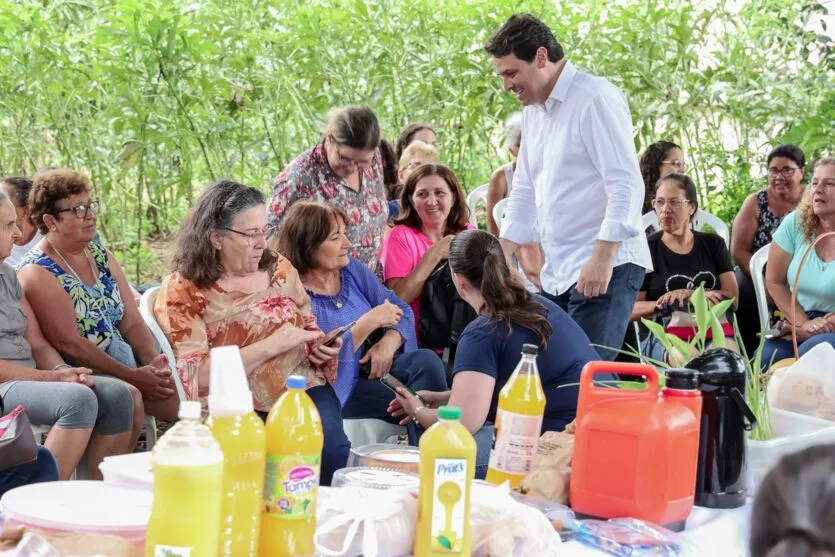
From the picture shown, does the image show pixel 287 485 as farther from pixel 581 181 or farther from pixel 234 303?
pixel 581 181

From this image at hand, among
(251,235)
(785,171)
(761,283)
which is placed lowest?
(761,283)

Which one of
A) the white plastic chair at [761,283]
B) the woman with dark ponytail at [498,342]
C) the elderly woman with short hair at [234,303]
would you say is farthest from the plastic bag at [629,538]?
the white plastic chair at [761,283]

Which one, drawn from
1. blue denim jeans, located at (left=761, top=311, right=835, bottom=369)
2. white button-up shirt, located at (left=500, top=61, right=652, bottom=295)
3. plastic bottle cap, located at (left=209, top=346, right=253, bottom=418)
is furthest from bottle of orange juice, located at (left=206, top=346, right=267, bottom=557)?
blue denim jeans, located at (left=761, top=311, right=835, bottom=369)

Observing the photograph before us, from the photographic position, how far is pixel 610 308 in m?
3.01

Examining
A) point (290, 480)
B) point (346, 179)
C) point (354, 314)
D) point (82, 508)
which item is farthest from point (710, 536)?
point (346, 179)

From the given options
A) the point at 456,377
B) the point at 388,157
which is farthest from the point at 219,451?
the point at 388,157

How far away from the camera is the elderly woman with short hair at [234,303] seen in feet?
8.57

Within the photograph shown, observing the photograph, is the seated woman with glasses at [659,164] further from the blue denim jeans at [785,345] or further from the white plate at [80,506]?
the white plate at [80,506]

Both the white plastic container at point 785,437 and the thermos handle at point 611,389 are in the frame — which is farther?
the white plastic container at point 785,437

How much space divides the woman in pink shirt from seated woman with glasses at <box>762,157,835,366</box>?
4.44ft

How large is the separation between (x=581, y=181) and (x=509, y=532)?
1.81 m

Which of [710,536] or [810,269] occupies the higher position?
[810,269]

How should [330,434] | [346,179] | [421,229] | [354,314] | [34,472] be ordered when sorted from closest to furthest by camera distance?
[34,472] < [330,434] < [354,314] < [346,179] < [421,229]

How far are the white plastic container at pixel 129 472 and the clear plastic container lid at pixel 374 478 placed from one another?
305mm
